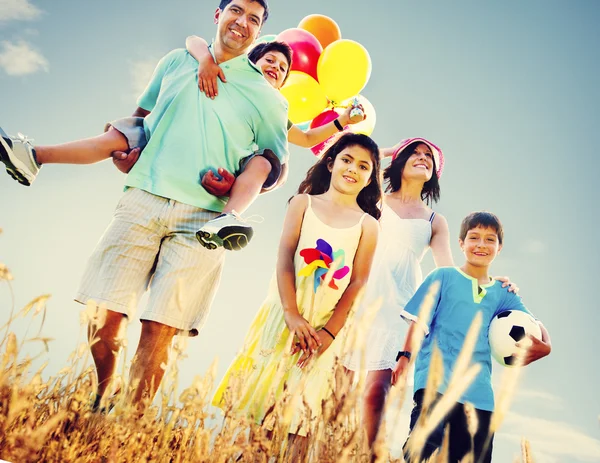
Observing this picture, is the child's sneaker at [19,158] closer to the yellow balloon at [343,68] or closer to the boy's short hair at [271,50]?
the boy's short hair at [271,50]

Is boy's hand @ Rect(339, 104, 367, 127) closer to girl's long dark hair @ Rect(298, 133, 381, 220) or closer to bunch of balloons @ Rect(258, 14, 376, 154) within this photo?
bunch of balloons @ Rect(258, 14, 376, 154)

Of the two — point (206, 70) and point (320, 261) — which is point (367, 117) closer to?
point (206, 70)

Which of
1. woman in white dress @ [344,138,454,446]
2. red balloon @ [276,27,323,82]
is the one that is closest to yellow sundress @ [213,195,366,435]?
woman in white dress @ [344,138,454,446]

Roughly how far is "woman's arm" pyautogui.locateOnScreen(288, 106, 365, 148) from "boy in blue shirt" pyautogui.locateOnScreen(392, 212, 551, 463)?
3.85 feet

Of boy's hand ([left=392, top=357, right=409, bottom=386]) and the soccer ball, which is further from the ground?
the soccer ball

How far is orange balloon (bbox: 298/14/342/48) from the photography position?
4.47 m

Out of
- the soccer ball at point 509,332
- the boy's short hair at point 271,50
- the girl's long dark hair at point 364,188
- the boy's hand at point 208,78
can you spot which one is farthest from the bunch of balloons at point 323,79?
the soccer ball at point 509,332

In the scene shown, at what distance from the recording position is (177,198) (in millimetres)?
2312

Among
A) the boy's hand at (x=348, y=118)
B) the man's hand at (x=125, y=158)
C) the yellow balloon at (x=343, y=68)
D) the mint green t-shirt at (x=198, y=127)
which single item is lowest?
the man's hand at (x=125, y=158)

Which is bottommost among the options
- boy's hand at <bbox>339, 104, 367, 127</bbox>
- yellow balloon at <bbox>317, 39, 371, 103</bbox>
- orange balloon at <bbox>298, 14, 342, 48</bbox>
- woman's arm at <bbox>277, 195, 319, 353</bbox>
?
woman's arm at <bbox>277, 195, 319, 353</bbox>

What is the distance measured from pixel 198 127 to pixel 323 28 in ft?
8.04

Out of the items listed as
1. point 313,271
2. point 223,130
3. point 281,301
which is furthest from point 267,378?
point 223,130

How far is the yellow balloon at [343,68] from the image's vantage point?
3.90m

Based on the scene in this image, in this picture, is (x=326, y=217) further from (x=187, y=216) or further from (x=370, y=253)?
(x=187, y=216)
